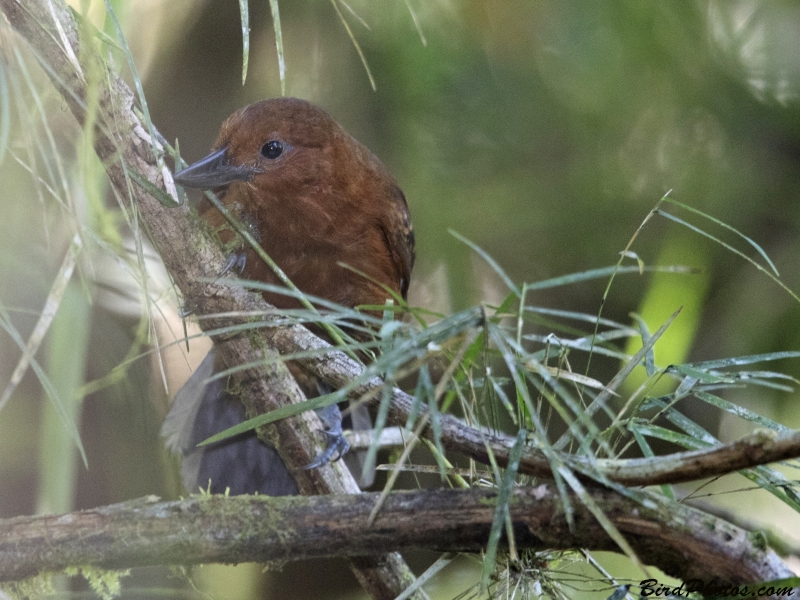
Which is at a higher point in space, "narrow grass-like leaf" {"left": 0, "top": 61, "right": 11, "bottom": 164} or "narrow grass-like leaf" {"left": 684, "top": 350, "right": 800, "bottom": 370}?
"narrow grass-like leaf" {"left": 0, "top": 61, "right": 11, "bottom": 164}

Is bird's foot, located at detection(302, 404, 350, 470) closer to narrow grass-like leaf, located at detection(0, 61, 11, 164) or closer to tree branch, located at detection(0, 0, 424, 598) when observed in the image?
tree branch, located at detection(0, 0, 424, 598)

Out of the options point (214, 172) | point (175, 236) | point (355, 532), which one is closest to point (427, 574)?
point (355, 532)

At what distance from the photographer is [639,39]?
193 cm

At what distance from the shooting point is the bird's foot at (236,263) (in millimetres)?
1125

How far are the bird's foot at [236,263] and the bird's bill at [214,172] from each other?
0.47ft

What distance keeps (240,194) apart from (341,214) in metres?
0.20

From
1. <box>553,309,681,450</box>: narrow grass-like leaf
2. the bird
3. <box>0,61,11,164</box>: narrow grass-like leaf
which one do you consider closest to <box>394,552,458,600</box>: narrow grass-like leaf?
<box>553,309,681,450</box>: narrow grass-like leaf

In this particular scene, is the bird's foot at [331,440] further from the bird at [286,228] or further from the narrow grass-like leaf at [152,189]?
the narrow grass-like leaf at [152,189]

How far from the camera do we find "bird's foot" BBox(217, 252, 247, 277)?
112cm

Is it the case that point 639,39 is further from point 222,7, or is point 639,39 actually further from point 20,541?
point 20,541

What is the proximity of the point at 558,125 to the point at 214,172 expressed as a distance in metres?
1.04

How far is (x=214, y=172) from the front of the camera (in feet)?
4.36

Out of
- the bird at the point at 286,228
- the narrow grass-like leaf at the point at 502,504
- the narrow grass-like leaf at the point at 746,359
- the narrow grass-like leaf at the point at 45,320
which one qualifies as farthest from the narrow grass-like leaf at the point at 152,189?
the narrow grass-like leaf at the point at 746,359

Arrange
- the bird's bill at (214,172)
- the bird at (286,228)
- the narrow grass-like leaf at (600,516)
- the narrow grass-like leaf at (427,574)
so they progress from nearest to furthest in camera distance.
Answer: the narrow grass-like leaf at (600,516)
the narrow grass-like leaf at (427,574)
the bird's bill at (214,172)
the bird at (286,228)
